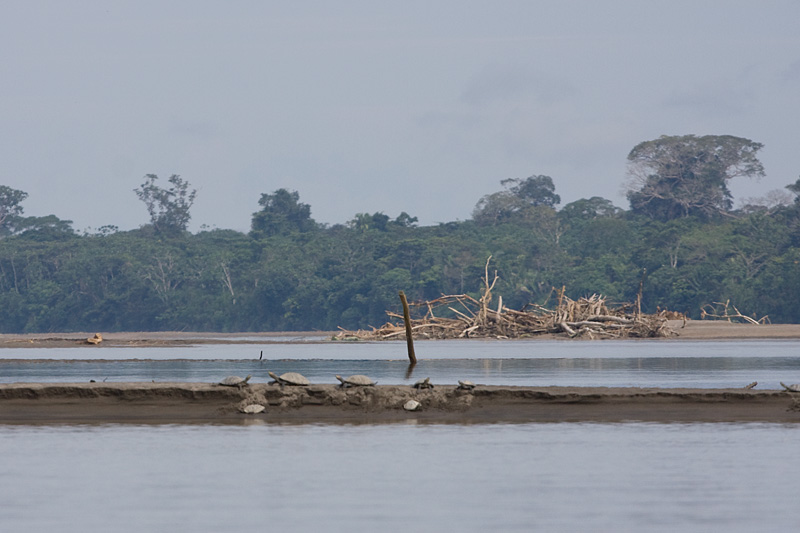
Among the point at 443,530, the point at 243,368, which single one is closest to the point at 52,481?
the point at 443,530

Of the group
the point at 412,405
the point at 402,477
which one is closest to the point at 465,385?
the point at 412,405

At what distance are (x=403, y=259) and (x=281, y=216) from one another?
79.4 feet

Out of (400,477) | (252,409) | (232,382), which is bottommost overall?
(400,477)

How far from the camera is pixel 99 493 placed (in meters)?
15.1

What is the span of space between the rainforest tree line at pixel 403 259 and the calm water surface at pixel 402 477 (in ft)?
221

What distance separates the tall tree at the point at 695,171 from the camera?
112 metres

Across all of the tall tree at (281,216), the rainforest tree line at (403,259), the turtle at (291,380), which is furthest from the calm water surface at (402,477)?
the tall tree at (281,216)

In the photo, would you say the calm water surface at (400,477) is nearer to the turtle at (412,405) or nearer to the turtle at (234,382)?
the turtle at (412,405)

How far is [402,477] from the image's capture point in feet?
52.7

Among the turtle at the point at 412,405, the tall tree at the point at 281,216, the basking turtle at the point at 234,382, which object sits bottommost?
the turtle at the point at 412,405

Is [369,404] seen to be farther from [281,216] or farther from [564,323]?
[281,216]

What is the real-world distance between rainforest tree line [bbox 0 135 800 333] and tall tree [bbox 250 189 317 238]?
0.15 metres

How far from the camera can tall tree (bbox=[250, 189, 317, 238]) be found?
119938 mm

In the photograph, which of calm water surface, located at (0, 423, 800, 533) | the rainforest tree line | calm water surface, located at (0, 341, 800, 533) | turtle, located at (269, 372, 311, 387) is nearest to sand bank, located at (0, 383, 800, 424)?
turtle, located at (269, 372, 311, 387)
